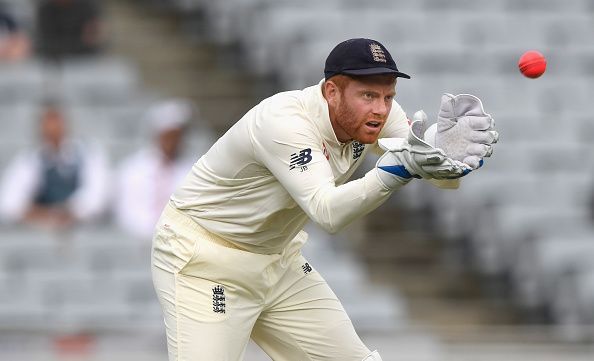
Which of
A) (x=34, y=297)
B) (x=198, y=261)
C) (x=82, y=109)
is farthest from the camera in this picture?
(x=82, y=109)

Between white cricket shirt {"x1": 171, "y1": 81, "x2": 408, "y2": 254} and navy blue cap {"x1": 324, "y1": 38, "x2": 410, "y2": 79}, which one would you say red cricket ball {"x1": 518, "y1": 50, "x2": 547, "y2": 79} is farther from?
white cricket shirt {"x1": 171, "y1": 81, "x2": 408, "y2": 254}

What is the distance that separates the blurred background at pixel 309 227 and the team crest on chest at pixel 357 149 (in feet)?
9.76

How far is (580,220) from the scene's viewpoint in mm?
9734

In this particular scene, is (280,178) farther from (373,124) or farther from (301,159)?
(373,124)

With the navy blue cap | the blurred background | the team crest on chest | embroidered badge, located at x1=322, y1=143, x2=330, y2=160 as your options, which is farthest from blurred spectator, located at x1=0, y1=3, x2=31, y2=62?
the navy blue cap

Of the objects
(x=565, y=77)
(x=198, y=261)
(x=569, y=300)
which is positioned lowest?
(x=569, y=300)

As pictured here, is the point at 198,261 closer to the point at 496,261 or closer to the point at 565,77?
the point at 496,261

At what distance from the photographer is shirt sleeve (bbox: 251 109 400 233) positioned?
4.36 m

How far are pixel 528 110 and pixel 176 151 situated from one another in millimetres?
3439

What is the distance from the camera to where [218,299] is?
5.09 m

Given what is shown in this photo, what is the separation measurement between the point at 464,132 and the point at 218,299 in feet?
4.28

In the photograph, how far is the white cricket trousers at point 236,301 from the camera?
5035mm

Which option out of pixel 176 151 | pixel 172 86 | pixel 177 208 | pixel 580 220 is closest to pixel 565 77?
pixel 580 220

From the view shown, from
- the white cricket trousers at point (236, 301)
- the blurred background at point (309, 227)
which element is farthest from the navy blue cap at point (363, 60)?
the blurred background at point (309, 227)
